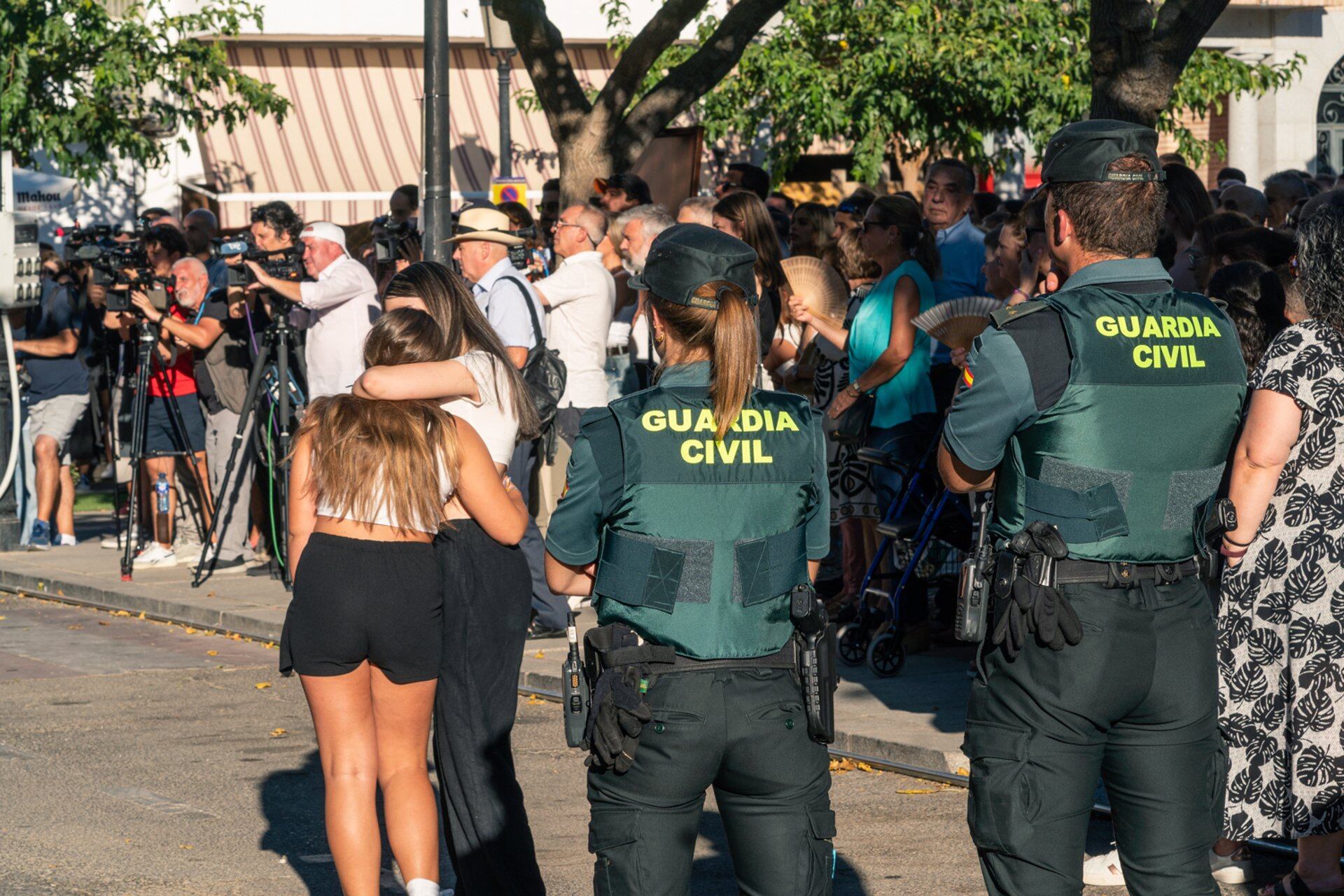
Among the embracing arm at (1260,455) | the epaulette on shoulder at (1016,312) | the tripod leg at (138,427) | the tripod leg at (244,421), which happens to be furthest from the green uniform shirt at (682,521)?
the tripod leg at (138,427)

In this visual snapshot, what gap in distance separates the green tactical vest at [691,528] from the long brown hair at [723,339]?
40 mm

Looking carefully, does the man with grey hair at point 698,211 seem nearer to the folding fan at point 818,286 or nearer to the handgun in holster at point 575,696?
the folding fan at point 818,286

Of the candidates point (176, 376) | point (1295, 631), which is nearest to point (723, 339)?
point (1295, 631)

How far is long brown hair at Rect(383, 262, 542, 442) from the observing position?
520 cm

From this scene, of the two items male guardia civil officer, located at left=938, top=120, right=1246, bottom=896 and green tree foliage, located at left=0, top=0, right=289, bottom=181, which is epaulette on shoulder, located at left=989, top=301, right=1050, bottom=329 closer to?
male guardia civil officer, located at left=938, top=120, right=1246, bottom=896

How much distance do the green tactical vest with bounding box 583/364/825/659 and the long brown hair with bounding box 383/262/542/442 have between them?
152 cm

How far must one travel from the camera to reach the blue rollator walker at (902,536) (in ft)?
26.7

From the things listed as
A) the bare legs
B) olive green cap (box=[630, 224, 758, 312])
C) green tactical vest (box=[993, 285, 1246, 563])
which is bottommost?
the bare legs

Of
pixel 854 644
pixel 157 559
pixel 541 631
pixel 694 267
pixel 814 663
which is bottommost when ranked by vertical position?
pixel 157 559

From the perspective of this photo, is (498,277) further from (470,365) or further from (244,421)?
(470,365)

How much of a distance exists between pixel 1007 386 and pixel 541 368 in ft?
16.9

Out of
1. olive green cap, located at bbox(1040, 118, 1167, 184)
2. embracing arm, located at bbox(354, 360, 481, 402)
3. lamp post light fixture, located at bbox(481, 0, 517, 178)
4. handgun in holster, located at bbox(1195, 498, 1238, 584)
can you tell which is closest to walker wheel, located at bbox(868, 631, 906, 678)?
embracing arm, located at bbox(354, 360, 481, 402)

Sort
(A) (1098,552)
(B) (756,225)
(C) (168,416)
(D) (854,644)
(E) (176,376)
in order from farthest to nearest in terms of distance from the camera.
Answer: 1. (C) (168,416)
2. (E) (176,376)
3. (B) (756,225)
4. (D) (854,644)
5. (A) (1098,552)

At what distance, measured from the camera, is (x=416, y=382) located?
16.1ft
